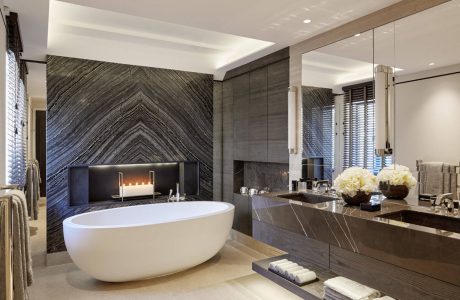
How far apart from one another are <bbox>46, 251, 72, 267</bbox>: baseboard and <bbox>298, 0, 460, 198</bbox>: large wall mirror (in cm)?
328

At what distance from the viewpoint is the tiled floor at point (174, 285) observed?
3127 mm

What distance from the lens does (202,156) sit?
5.13 metres

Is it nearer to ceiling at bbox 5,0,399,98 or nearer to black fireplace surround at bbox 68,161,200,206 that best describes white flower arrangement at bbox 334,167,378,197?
ceiling at bbox 5,0,399,98

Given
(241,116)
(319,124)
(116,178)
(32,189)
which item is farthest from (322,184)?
(32,189)

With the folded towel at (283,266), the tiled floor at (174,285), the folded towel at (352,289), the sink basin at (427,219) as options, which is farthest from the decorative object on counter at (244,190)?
the sink basin at (427,219)

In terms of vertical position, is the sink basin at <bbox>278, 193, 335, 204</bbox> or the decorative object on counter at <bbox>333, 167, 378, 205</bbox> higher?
the decorative object on counter at <bbox>333, 167, 378, 205</bbox>

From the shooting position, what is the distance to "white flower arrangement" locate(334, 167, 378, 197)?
228 cm

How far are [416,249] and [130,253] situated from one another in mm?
2563

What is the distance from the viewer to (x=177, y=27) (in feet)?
12.5

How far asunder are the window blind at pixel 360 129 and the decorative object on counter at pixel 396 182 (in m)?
0.13

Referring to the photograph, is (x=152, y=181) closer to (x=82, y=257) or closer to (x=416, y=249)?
(x=82, y=257)

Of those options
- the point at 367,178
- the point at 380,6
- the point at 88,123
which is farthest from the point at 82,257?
the point at 380,6

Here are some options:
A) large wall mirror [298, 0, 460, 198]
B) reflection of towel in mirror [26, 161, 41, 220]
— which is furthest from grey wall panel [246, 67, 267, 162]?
reflection of towel in mirror [26, 161, 41, 220]

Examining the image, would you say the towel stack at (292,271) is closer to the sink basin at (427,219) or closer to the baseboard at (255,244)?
the sink basin at (427,219)
